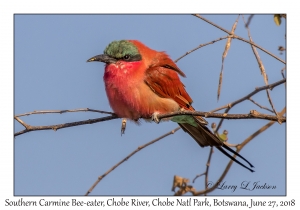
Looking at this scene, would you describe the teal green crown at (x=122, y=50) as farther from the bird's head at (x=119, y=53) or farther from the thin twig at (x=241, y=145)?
the thin twig at (x=241, y=145)

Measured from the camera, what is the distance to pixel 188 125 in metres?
3.65

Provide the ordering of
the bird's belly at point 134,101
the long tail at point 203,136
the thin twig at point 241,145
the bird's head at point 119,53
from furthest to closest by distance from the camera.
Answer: the bird's head at point 119,53 < the bird's belly at point 134,101 < the long tail at point 203,136 < the thin twig at point 241,145

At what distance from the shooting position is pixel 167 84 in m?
3.58

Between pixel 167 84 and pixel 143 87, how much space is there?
0.23 m

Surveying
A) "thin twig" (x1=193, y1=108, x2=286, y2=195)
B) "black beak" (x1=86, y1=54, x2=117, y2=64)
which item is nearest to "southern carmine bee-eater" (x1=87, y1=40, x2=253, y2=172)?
"black beak" (x1=86, y1=54, x2=117, y2=64)

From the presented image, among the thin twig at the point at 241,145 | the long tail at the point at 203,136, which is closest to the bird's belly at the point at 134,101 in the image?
the long tail at the point at 203,136

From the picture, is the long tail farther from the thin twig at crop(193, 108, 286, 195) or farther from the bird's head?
the bird's head

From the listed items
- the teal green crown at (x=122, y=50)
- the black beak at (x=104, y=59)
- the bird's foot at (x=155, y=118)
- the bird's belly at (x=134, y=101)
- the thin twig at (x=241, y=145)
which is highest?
the teal green crown at (x=122, y=50)

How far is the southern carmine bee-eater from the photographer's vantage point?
3391 millimetres

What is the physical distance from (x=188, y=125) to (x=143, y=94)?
1.65 feet

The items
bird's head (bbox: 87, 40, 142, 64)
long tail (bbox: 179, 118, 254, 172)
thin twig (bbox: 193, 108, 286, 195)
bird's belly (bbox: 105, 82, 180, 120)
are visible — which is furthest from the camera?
bird's head (bbox: 87, 40, 142, 64)

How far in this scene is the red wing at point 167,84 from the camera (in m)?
3.51

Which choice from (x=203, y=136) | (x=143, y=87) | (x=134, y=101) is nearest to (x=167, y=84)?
(x=143, y=87)
